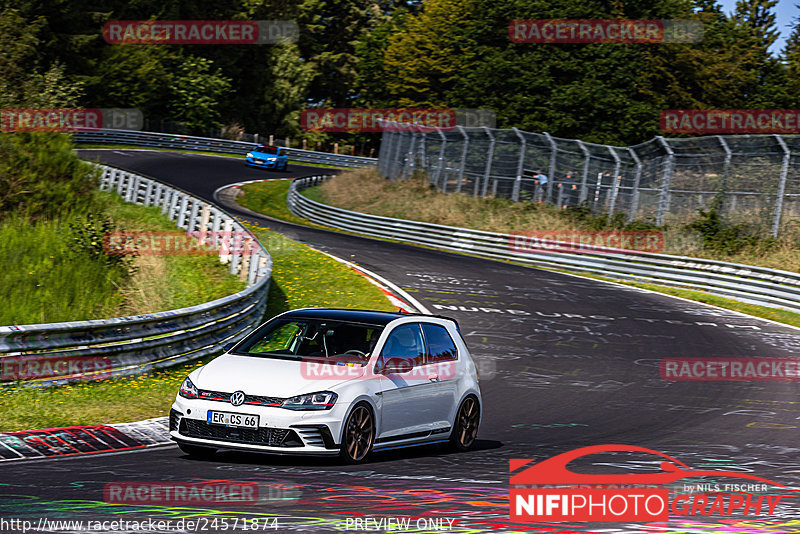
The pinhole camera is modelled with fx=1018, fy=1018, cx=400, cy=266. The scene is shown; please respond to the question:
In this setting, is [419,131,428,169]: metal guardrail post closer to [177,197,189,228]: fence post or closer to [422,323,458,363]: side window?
[177,197,189,228]: fence post

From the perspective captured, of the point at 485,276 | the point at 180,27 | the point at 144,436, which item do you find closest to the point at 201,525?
the point at 144,436

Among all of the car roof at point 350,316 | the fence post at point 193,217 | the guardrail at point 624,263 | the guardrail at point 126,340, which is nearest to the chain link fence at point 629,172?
the guardrail at point 624,263

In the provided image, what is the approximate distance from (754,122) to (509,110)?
15.1 m

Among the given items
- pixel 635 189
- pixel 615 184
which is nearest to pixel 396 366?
pixel 635 189

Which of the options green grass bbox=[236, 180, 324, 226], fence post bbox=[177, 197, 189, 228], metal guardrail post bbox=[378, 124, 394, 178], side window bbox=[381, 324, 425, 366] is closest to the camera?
side window bbox=[381, 324, 425, 366]

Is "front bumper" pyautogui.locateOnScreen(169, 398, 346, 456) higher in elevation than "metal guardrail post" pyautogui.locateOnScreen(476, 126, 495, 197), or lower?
lower

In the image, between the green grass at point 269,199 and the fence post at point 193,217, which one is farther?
the green grass at point 269,199

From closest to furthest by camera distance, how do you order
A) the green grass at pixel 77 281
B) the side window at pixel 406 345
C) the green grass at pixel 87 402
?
the side window at pixel 406 345 < the green grass at pixel 87 402 < the green grass at pixel 77 281

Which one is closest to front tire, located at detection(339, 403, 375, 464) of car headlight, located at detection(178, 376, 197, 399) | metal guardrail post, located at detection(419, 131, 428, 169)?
car headlight, located at detection(178, 376, 197, 399)

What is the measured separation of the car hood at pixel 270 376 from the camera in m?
8.96

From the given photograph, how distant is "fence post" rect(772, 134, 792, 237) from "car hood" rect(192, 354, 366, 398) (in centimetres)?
2363

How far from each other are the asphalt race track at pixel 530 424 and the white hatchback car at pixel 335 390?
27 centimetres

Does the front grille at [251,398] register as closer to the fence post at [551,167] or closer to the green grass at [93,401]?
the green grass at [93,401]

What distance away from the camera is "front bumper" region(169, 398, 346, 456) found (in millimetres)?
8773
